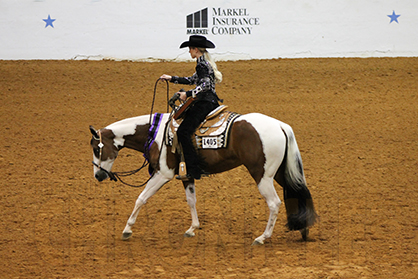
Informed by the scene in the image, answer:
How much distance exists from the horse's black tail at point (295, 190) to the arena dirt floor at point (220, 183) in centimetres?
32

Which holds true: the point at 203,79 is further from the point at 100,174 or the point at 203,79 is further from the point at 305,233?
the point at 305,233

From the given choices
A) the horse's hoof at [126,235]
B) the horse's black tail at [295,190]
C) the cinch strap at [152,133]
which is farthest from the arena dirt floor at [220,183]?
the cinch strap at [152,133]

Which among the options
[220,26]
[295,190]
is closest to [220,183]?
[295,190]

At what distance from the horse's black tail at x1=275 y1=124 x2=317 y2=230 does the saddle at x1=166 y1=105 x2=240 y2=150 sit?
733 millimetres

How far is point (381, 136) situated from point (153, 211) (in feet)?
18.8

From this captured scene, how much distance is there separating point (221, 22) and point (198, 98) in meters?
8.39

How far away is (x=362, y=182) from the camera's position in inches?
325

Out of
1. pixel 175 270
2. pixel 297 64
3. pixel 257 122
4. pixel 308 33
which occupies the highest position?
pixel 308 33

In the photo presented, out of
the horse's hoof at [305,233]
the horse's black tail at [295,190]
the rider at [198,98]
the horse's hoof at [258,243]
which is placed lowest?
the horse's hoof at [258,243]

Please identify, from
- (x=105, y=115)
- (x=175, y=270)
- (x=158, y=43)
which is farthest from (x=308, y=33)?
(x=175, y=270)

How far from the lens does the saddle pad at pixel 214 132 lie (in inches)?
233

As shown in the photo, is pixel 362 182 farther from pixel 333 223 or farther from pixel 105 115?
pixel 105 115

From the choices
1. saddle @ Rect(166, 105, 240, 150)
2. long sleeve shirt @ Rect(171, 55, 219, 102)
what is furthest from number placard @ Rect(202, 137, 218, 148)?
long sleeve shirt @ Rect(171, 55, 219, 102)

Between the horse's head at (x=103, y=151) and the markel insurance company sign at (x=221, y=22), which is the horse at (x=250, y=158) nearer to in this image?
the horse's head at (x=103, y=151)
